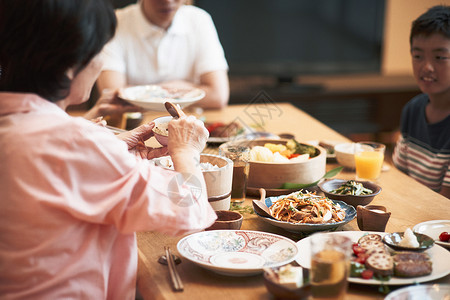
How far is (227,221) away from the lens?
143cm

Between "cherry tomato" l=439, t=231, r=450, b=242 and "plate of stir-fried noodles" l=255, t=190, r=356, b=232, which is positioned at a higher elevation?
"plate of stir-fried noodles" l=255, t=190, r=356, b=232

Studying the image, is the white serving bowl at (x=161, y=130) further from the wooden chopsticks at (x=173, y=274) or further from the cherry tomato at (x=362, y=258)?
the cherry tomato at (x=362, y=258)

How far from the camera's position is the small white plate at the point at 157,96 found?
90.4 inches

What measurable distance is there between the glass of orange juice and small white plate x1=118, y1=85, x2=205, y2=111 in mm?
737

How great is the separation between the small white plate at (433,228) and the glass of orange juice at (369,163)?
459 mm

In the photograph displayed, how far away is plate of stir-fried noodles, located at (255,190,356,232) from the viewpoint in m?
1.42

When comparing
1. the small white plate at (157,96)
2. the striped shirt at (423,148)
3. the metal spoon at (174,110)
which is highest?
the metal spoon at (174,110)

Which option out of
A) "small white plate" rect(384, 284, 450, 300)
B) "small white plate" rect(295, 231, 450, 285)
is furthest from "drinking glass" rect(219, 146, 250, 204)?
"small white plate" rect(384, 284, 450, 300)

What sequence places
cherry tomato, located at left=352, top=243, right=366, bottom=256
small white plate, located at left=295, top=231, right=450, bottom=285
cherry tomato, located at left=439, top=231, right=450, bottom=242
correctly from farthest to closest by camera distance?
cherry tomato, located at left=439, top=231, right=450, bottom=242
cherry tomato, located at left=352, top=243, right=366, bottom=256
small white plate, located at left=295, top=231, right=450, bottom=285

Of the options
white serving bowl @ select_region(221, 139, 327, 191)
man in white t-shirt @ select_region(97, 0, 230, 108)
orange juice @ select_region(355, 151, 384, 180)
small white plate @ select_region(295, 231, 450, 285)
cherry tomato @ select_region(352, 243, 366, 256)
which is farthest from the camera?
man in white t-shirt @ select_region(97, 0, 230, 108)

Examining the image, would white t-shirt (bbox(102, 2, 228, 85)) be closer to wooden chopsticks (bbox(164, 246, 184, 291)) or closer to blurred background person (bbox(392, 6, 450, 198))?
blurred background person (bbox(392, 6, 450, 198))

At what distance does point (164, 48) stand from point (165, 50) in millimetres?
14

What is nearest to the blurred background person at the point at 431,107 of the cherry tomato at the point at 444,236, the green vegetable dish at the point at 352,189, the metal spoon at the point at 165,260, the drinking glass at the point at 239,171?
the green vegetable dish at the point at 352,189

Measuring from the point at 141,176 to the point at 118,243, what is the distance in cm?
21
